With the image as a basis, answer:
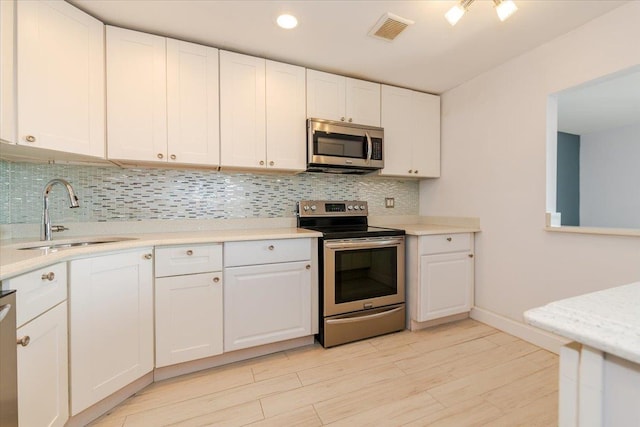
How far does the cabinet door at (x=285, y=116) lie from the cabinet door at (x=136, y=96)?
73 centimetres

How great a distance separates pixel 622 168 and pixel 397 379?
15.9ft

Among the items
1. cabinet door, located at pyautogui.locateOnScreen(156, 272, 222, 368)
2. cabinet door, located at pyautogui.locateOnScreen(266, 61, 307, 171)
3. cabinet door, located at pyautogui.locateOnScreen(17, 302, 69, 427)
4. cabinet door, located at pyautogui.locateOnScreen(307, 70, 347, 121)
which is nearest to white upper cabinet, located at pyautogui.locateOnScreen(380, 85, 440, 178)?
cabinet door, located at pyautogui.locateOnScreen(307, 70, 347, 121)

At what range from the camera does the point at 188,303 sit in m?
1.73

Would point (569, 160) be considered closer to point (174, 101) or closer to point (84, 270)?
point (174, 101)

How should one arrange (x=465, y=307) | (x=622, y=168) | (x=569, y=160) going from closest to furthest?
(x=465, y=307) → (x=622, y=168) → (x=569, y=160)

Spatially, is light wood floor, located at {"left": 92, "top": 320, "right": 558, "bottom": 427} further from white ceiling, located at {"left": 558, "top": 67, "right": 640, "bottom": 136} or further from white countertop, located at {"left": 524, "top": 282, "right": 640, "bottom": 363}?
white ceiling, located at {"left": 558, "top": 67, "right": 640, "bottom": 136}

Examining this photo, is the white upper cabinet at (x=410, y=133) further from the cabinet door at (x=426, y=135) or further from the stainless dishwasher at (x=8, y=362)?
the stainless dishwasher at (x=8, y=362)

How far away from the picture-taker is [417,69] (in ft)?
7.79

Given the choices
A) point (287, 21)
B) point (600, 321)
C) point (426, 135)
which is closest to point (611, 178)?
point (426, 135)

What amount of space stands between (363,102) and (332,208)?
1.00 m

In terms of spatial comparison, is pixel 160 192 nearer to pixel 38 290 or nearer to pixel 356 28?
pixel 38 290

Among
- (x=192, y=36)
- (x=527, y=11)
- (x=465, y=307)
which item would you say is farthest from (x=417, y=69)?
(x=465, y=307)

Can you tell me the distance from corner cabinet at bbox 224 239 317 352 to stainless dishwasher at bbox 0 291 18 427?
98cm

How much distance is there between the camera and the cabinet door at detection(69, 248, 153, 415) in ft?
4.29
